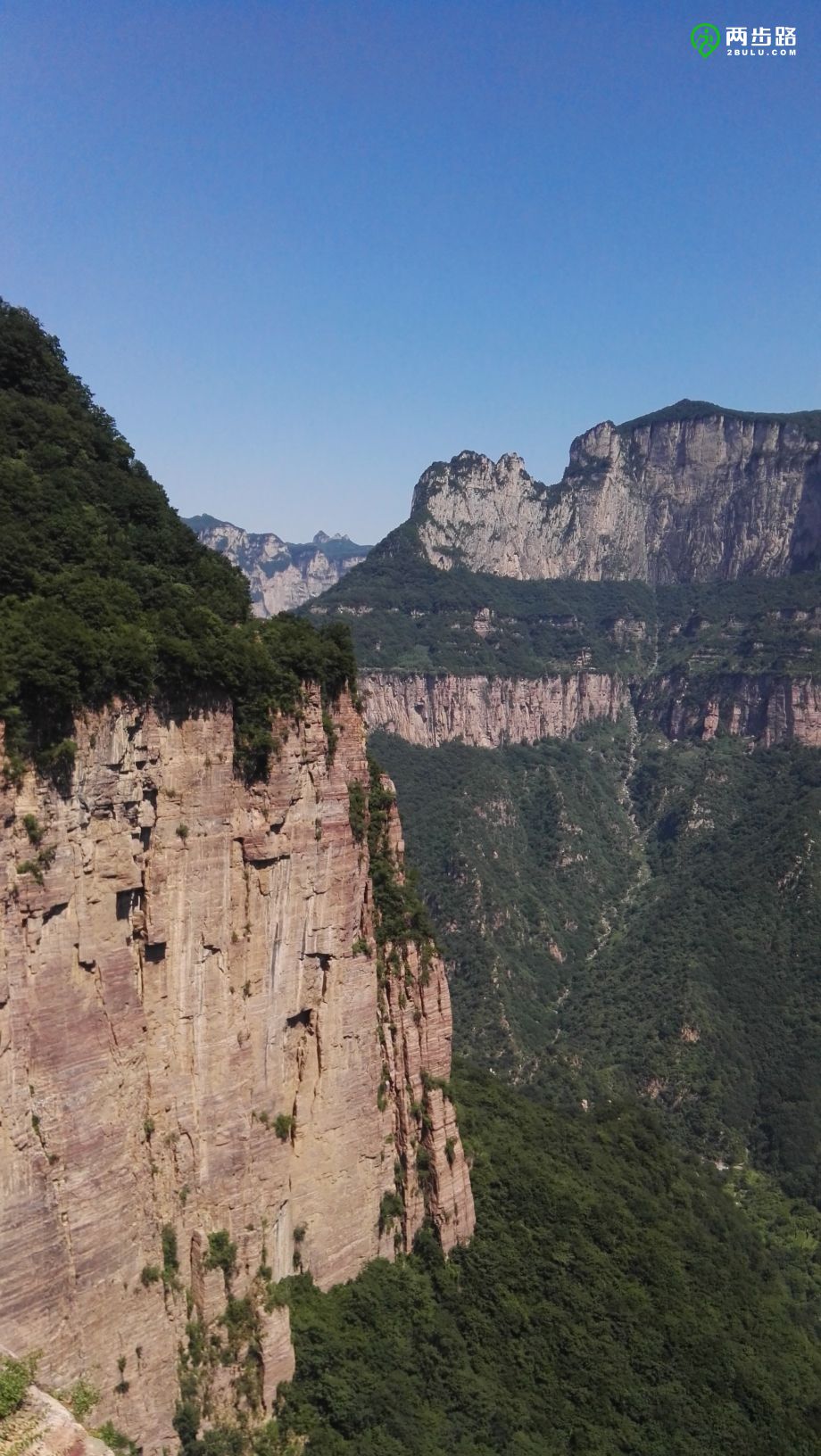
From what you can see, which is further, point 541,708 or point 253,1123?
point 541,708

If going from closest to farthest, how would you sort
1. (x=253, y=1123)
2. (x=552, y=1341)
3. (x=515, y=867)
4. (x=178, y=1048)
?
(x=178, y=1048), (x=253, y=1123), (x=552, y=1341), (x=515, y=867)

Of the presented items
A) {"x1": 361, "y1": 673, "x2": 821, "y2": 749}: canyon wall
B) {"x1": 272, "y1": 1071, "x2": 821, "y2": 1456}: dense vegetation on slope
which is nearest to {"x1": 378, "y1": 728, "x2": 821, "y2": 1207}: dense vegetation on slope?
{"x1": 361, "y1": 673, "x2": 821, "y2": 749}: canyon wall

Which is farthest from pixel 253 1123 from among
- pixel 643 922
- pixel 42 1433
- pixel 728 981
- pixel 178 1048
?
pixel 643 922

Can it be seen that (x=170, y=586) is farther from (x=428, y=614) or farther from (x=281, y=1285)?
(x=428, y=614)

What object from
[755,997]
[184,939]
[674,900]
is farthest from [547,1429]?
[674,900]

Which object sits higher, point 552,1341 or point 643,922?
point 552,1341

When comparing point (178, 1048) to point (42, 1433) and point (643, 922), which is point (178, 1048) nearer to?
point (42, 1433)

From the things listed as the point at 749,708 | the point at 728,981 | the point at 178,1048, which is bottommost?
the point at 728,981
